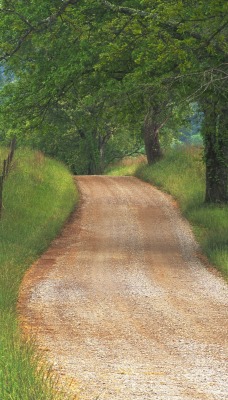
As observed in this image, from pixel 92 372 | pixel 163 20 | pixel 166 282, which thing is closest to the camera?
pixel 92 372

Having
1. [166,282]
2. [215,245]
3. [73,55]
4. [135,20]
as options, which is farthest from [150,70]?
[166,282]

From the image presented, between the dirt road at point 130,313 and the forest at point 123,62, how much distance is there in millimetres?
3192

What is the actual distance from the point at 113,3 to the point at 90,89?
96.4 inches

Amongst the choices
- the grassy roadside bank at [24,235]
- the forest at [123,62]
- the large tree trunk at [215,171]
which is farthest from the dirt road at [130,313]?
the forest at [123,62]

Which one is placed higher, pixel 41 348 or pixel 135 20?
pixel 135 20

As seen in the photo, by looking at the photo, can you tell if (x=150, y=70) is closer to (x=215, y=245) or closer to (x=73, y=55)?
(x=73, y=55)

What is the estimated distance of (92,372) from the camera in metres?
8.35

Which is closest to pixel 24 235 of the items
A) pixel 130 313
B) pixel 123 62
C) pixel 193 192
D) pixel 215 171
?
pixel 123 62

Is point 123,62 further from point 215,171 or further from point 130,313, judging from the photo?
point 130,313

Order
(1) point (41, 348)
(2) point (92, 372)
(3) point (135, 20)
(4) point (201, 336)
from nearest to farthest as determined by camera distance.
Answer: (2) point (92, 372) < (1) point (41, 348) < (4) point (201, 336) < (3) point (135, 20)

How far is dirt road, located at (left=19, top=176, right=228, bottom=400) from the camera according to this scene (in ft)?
26.6

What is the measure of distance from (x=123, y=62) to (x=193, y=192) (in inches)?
386

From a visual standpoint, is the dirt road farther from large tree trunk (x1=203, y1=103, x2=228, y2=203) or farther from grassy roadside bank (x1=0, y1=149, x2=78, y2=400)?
large tree trunk (x1=203, y1=103, x2=228, y2=203)

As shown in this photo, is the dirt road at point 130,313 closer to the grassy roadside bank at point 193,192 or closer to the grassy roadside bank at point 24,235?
the grassy roadside bank at point 24,235
